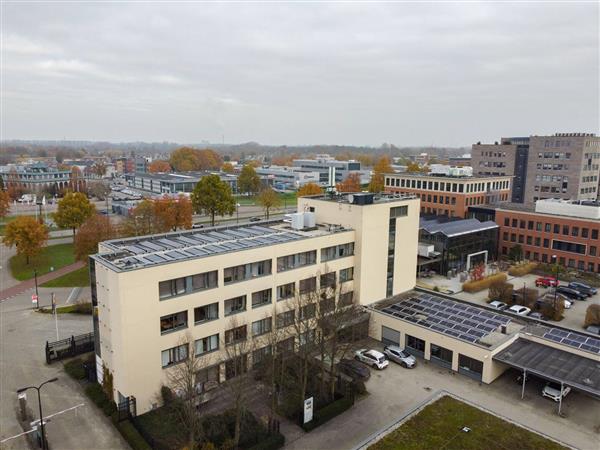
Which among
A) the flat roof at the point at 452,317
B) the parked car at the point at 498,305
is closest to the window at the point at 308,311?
the flat roof at the point at 452,317

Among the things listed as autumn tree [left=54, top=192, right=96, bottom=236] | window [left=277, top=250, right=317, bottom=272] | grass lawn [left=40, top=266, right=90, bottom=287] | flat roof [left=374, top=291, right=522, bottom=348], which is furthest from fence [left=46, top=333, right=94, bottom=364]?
autumn tree [left=54, top=192, right=96, bottom=236]

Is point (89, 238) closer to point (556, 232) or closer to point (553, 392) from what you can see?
point (553, 392)

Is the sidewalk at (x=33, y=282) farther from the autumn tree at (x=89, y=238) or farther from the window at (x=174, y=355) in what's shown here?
the window at (x=174, y=355)

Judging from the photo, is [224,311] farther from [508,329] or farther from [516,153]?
[516,153]

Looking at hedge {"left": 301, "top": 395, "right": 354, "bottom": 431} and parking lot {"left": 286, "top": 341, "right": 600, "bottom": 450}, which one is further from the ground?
hedge {"left": 301, "top": 395, "right": 354, "bottom": 431}

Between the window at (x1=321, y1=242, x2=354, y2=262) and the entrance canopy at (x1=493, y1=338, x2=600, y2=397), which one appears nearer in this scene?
the entrance canopy at (x1=493, y1=338, x2=600, y2=397)

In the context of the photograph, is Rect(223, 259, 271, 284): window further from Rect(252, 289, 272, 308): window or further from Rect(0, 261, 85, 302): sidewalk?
Rect(0, 261, 85, 302): sidewalk
